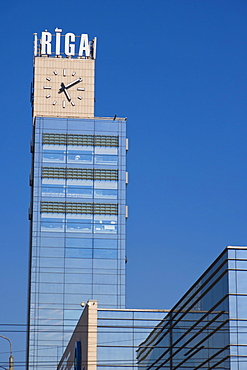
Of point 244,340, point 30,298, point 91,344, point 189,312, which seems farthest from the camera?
point 30,298

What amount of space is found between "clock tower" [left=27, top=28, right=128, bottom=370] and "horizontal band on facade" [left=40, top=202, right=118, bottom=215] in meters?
0.09

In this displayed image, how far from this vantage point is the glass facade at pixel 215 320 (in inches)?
1980

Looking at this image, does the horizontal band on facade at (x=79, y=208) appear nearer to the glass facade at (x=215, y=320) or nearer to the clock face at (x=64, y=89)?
the clock face at (x=64, y=89)

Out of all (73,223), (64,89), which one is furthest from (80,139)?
(73,223)

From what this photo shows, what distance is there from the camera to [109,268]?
16962 cm

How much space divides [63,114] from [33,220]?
68.0ft

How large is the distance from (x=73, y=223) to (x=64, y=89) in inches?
992

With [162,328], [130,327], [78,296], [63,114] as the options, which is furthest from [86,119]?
[162,328]

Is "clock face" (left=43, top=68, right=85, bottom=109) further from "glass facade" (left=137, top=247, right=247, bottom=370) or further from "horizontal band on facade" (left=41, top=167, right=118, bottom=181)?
"glass facade" (left=137, top=247, right=247, bottom=370)

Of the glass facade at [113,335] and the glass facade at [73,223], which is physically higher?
the glass facade at [73,223]

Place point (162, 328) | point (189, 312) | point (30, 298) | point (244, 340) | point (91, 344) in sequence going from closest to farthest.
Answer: point (244, 340) → point (189, 312) → point (162, 328) → point (91, 344) → point (30, 298)

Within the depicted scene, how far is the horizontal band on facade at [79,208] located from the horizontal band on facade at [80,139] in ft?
36.9

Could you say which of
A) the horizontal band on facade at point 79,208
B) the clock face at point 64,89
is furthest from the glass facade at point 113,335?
the clock face at point 64,89

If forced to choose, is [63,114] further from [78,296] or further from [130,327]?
[130,327]
